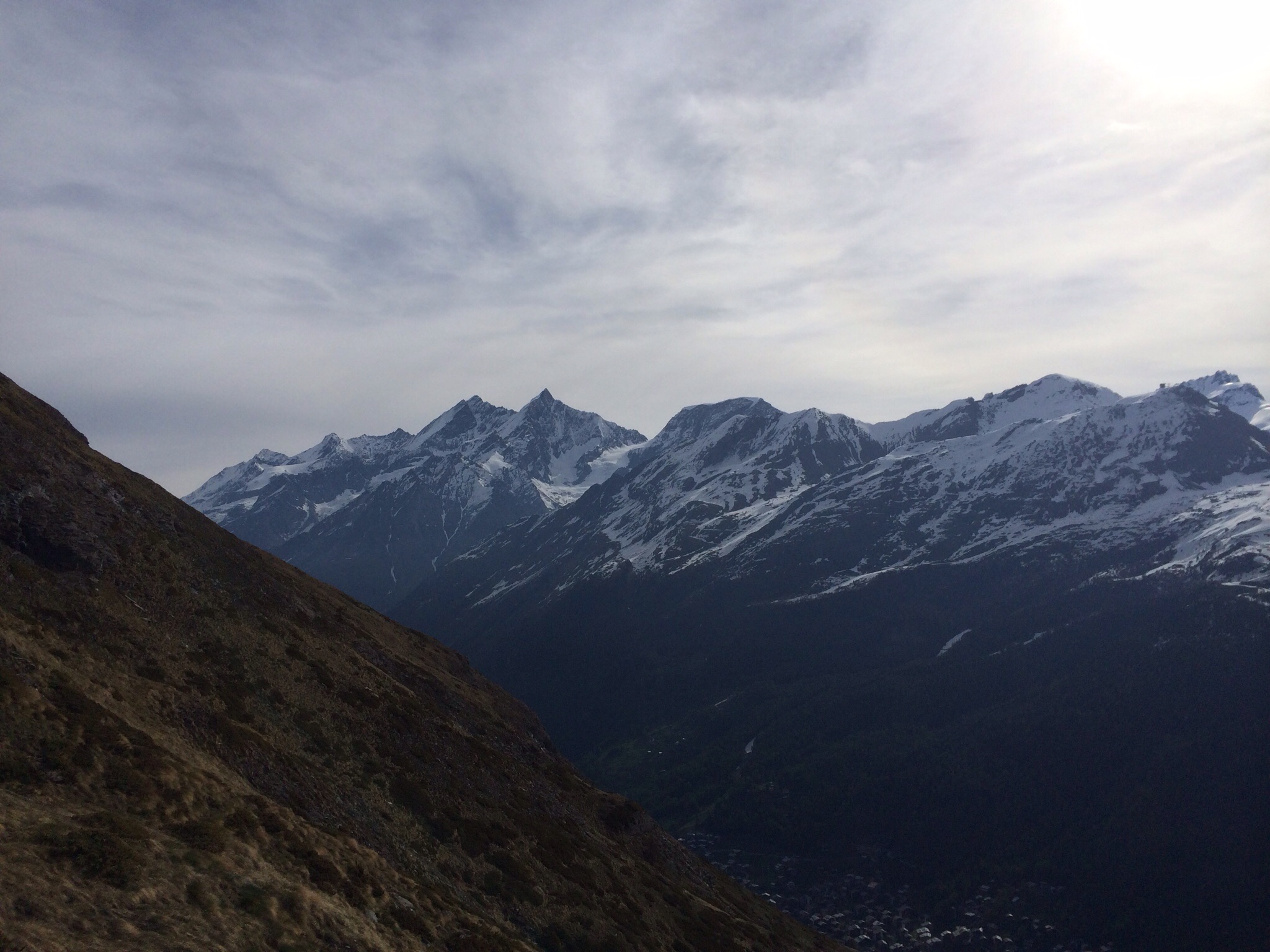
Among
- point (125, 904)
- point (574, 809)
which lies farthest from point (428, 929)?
point (574, 809)

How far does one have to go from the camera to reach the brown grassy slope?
3581cm

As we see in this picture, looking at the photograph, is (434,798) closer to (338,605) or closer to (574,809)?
(574,809)

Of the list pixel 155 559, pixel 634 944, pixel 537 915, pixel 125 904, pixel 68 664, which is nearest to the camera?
pixel 125 904

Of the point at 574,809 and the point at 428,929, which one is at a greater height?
the point at 428,929

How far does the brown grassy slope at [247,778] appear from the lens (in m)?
35.8

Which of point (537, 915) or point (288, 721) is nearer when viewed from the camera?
point (537, 915)

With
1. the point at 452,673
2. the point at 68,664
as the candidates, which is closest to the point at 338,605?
the point at 452,673

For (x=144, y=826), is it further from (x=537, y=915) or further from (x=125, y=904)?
(x=537, y=915)

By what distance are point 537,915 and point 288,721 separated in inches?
1143

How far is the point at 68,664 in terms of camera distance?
57.5 meters

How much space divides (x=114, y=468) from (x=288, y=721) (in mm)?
52256

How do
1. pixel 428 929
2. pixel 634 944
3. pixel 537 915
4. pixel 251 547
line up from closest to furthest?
pixel 428 929
pixel 537 915
pixel 634 944
pixel 251 547

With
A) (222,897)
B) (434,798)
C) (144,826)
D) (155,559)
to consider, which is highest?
(155,559)

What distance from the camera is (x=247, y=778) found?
5956 cm
